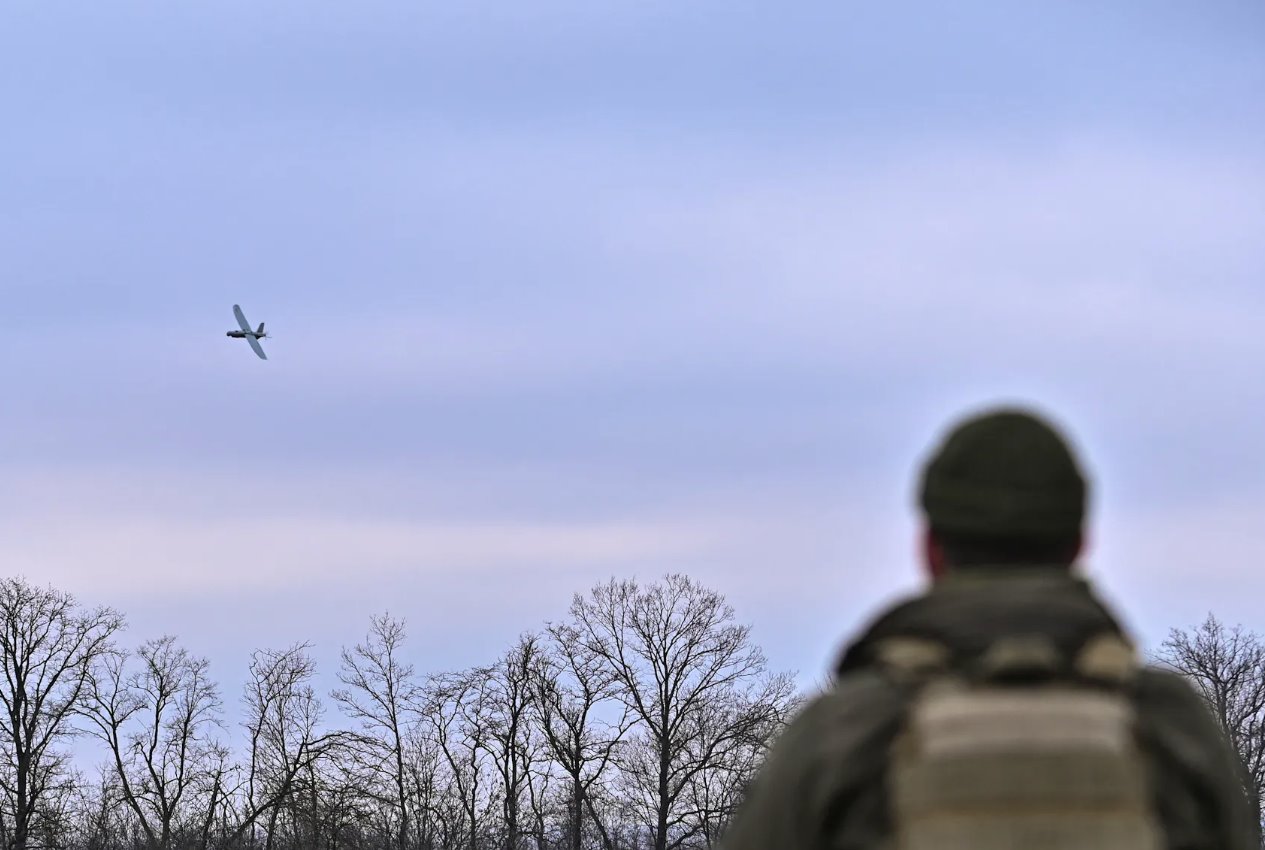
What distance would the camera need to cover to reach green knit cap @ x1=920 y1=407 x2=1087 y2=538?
2.92 meters

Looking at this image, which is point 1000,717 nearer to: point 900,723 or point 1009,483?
point 900,723

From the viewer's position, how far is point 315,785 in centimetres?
5609

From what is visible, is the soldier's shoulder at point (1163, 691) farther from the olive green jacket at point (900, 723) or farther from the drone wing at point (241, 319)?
the drone wing at point (241, 319)

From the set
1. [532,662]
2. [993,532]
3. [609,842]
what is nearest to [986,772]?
[993,532]

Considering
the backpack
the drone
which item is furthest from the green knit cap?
the drone

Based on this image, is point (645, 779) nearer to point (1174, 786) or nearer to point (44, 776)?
point (44, 776)

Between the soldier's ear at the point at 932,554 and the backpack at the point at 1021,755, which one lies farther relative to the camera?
the soldier's ear at the point at 932,554

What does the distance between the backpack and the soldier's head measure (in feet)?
0.59

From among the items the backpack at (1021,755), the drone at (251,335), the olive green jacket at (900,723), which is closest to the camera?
the backpack at (1021,755)

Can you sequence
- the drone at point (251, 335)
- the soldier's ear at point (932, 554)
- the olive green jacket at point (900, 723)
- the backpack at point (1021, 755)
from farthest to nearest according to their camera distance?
the drone at point (251, 335)
the soldier's ear at point (932, 554)
the olive green jacket at point (900, 723)
the backpack at point (1021, 755)

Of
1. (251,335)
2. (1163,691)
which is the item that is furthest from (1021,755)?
(251,335)

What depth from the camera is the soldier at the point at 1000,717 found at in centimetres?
275

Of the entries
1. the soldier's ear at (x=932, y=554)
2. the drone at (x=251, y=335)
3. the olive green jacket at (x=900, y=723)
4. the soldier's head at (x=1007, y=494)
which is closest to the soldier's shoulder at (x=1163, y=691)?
the olive green jacket at (x=900, y=723)

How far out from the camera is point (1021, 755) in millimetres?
2754
